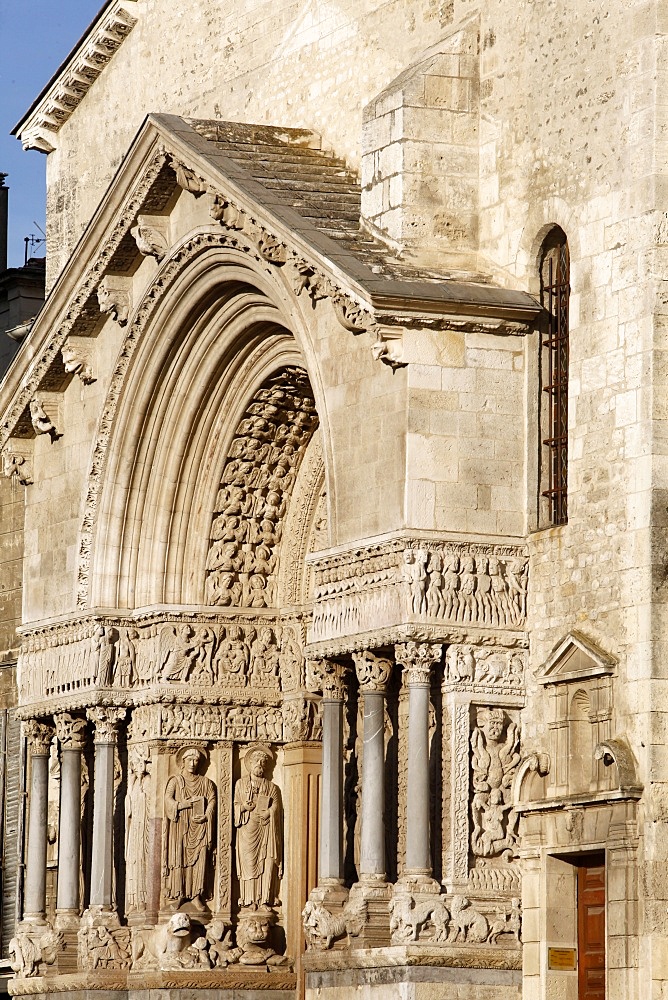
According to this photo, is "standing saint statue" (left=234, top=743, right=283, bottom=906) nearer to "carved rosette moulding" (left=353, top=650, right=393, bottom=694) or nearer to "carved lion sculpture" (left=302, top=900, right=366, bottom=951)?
"carved lion sculpture" (left=302, top=900, right=366, bottom=951)

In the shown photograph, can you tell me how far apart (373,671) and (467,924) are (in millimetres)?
2172

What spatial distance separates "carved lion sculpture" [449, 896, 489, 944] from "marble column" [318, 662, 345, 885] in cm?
199

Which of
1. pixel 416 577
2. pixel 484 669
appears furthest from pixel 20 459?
pixel 484 669

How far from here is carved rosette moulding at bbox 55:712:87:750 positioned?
2636 cm

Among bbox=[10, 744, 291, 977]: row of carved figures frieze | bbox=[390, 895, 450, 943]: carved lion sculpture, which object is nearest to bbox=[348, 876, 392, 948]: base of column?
bbox=[390, 895, 450, 943]: carved lion sculpture

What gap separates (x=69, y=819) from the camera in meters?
26.3

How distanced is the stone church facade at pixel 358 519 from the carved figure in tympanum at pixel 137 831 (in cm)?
4

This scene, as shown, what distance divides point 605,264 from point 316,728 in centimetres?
696

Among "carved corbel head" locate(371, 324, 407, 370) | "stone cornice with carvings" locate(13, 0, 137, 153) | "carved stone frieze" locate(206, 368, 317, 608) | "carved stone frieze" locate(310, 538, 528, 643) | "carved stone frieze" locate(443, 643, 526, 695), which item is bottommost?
"carved stone frieze" locate(443, 643, 526, 695)

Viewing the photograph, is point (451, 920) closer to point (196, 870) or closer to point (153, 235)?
Answer: point (196, 870)

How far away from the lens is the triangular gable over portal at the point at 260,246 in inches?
832

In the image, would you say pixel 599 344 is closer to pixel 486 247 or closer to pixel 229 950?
pixel 486 247

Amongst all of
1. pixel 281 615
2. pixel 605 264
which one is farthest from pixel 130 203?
pixel 605 264

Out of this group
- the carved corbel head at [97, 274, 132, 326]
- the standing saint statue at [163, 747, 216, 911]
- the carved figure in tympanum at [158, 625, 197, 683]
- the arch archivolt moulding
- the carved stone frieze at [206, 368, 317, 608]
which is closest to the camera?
the arch archivolt moulding
